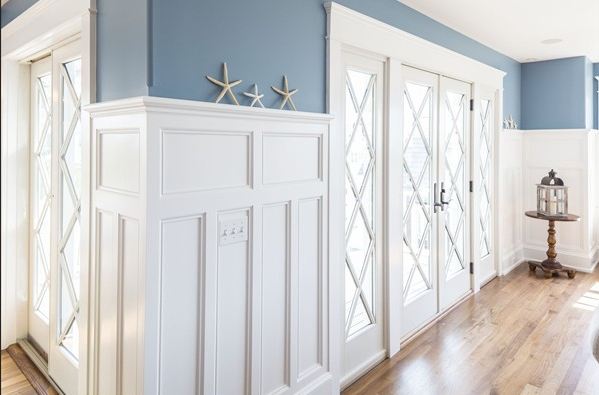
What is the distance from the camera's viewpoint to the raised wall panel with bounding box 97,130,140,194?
5.36 ft

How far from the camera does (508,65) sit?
15.9 feet

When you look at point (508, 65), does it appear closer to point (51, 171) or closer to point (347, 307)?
point (347, 307)

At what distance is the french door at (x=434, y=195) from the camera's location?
10.4ft

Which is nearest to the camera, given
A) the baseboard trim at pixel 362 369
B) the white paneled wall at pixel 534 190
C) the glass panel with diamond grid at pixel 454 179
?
the baseboard trim at pixel 362 369

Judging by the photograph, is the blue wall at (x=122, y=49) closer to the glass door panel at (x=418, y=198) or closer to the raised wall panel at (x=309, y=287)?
the raised wall panel at (x=309, y=287)

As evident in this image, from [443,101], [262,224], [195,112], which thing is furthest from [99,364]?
[443,101]

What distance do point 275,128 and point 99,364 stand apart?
1.30 metres

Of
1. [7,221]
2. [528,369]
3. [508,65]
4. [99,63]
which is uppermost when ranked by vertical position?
[508,65]

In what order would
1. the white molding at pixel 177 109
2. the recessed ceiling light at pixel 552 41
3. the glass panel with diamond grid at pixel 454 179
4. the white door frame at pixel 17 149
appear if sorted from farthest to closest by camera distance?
the recessed ceiling light at pixel 552 41 → the glass panel with diamond grid at pixel 454 179 → the white door frame at pixel 17 149 → the white molding at pixel 177 109

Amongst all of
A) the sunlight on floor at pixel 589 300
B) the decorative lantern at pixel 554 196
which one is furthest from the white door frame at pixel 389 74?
the sunlight on floor at pixel 589 300

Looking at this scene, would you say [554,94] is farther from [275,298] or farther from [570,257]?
[275,298]

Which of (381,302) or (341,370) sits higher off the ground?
(381,302)

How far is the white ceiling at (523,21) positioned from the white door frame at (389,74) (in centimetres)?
24

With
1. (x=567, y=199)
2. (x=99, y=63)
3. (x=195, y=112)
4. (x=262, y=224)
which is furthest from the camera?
(x=567, y=199)
